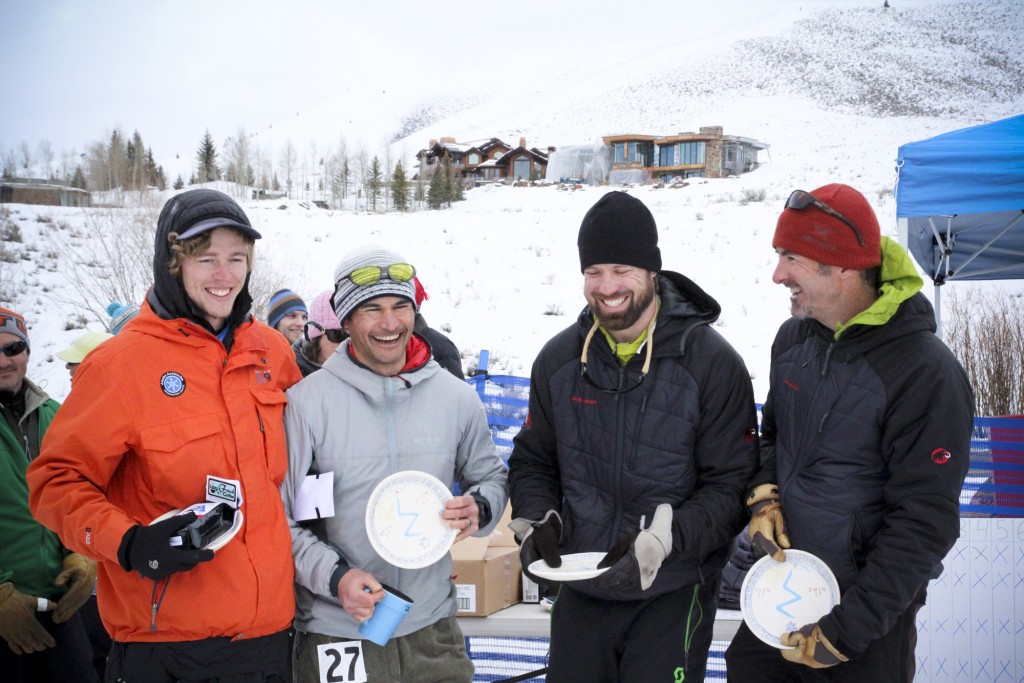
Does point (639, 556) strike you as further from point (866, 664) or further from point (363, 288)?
point (363, 288)

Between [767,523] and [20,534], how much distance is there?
10.7 ft

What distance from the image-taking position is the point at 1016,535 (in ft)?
14.8

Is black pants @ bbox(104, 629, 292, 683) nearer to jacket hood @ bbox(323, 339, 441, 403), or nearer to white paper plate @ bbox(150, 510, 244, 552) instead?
white paper plate @ bbox(150, 510, 244, 552)

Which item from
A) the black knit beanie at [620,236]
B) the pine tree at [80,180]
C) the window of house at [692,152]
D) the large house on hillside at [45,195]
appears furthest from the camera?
the window of house at [692,152]

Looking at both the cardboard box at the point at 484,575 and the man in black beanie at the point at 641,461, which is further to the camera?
the cardboard box at the point at 484,575

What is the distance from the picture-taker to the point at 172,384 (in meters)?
2.50

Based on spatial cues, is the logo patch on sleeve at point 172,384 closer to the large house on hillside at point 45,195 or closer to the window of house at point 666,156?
the large house on hillside at point 45,195

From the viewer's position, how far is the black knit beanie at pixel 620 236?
2912 millimetres

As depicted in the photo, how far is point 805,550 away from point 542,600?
2.00 m

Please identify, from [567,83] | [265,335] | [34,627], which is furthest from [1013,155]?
[567,83]

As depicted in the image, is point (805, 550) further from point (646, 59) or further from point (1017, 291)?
point (646, 59)

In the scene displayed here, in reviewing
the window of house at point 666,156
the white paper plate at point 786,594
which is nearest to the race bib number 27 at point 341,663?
the white paper plate at point 786,594

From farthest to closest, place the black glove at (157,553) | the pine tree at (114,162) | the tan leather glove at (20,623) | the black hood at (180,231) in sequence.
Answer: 1. the pine tree at (114,162)
2. the tan leather glove at (20,623)
3. the black hood at (180,231)
4. the black glove at (157,553)

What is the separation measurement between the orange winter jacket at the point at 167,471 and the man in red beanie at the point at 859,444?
5.72 ft
